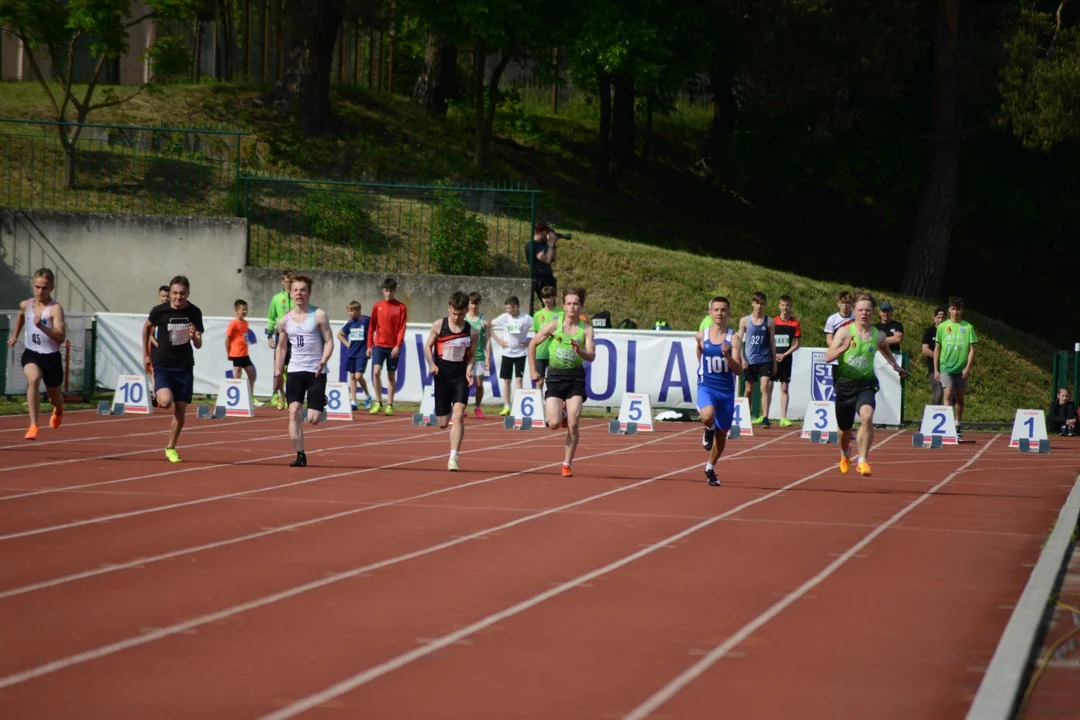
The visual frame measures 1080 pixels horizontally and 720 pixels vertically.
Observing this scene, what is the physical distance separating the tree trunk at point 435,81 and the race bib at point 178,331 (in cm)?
3167

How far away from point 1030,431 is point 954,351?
1.71m

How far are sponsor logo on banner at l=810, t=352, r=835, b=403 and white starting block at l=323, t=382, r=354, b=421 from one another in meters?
7.97

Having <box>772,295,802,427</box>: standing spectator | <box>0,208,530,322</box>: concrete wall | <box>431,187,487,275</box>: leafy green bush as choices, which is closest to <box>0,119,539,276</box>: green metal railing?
<box>431,187,487,275</box>: leafy green bush

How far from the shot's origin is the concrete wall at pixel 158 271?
2923cm

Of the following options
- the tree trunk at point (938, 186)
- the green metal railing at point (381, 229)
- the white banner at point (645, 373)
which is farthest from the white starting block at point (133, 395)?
the tree trunk at point (938, 186)

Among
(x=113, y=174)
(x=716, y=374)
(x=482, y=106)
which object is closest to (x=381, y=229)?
(x=113, y=174)

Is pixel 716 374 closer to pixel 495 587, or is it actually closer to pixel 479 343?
pixel 495 587

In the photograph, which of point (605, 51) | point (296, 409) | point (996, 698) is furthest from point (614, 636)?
point (605, 51)

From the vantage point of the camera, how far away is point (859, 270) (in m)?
45.9

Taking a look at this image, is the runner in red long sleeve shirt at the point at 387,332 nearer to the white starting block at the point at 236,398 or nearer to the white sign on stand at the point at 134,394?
the white starting block at the point at 236,398

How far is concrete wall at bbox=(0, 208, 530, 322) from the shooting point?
29234 mm

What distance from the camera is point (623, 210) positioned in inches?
1732

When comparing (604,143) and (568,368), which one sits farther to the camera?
(604,143)

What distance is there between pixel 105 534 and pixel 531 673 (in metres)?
5.12
